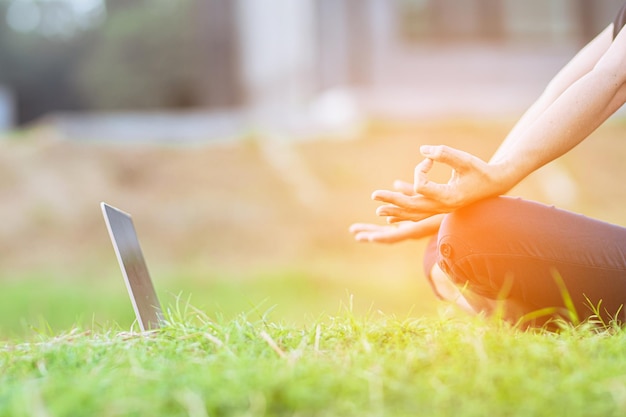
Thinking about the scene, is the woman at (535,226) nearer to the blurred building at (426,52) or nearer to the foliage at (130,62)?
the blurred building at (426,52)

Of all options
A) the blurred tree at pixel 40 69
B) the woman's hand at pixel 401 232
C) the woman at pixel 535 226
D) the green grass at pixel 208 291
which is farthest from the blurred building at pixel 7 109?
the woman at pixel 535 226

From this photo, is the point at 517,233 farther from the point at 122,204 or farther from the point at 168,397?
the point at 122,204

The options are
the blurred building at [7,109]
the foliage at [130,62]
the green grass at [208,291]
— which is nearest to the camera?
the green grass at [208,291]

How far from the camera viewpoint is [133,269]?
1.88 meters

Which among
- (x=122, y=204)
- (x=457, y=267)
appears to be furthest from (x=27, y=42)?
(x=457, y=267)

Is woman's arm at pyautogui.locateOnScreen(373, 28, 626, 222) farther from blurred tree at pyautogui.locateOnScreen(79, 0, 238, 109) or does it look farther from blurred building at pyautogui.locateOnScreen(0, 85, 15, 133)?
blurred tree at pyautogui.locateOnScreen(79, 0, 238, 109)

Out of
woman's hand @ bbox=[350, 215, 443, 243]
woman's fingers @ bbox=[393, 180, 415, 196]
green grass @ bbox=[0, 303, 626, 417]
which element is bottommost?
woman's hand @ bbox=[350, 215, 443, 243]

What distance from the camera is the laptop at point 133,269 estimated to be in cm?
175

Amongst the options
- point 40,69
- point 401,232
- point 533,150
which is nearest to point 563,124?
point 533,150

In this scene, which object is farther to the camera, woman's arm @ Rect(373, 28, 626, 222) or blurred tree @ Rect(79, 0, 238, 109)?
blurred tree @ Rect(79, 0, 238, 109)

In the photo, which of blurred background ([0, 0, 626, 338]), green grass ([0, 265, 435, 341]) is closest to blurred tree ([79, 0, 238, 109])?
blurred background ([0, 0, 626, 338])

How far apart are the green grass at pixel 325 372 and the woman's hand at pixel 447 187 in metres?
0.24

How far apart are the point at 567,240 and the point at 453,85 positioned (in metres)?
8.58

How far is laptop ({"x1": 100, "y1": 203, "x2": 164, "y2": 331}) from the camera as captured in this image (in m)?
1.75
